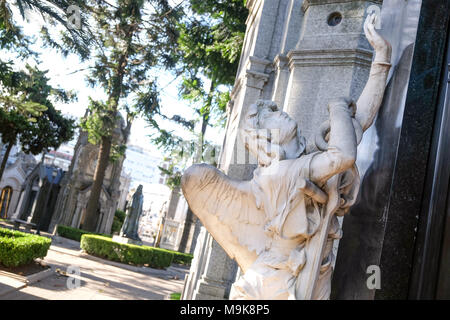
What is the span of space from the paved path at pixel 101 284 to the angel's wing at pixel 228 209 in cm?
613

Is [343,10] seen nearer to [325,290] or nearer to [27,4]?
[325,290]

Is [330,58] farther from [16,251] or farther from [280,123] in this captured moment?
[16,251]

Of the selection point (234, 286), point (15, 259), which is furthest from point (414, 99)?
point (15, 259)

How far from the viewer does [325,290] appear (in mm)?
2564

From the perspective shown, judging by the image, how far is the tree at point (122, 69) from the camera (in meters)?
20.0

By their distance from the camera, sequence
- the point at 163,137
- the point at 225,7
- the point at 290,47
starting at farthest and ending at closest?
1. the point at 163,137
2. the point at 225,7
3. the point at 290,47

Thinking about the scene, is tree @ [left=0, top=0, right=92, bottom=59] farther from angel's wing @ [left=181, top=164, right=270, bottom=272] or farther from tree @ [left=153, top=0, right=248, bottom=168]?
angel's wing @ [left=181, top=164, right=270, bottom=272]

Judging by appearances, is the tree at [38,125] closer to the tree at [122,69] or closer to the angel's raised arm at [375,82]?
the tree at [122,69]

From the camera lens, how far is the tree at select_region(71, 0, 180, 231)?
1997 centimetres

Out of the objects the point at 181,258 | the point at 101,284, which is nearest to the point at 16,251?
the point at 101,284

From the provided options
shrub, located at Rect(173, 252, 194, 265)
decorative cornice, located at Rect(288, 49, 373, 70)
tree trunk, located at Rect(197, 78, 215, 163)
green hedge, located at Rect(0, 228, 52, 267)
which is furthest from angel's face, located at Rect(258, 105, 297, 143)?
shrub, located at Rect(173, 252, 194, 265)

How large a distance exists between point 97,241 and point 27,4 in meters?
12.0

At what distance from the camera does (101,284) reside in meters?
11.7

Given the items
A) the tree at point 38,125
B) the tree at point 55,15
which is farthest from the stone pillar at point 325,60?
the tree at point 38,125
